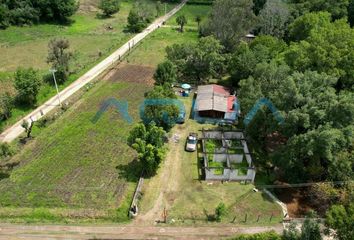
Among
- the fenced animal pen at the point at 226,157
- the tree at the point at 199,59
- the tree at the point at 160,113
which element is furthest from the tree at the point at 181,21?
the fenced animal pen at the point at 226,157

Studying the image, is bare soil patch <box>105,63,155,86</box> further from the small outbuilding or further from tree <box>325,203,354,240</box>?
tree <box>325,203,354,240</box>

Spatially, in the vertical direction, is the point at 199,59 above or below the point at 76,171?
above

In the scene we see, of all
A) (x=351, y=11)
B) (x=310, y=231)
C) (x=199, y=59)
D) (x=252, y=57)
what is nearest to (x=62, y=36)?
(x=199, y=59)

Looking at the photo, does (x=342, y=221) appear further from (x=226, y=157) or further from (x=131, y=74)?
(x=131, y=74)

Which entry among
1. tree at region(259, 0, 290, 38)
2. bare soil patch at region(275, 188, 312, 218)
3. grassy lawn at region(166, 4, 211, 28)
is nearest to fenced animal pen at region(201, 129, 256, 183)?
bare soil patch at region(275, 188, 312, 218)

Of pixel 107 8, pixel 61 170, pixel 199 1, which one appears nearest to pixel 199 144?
pixel 61 170

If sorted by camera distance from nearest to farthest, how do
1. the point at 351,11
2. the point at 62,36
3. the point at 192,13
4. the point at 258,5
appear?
1. the point at 351,11
2. the point at 62,36
3. the point at 258,5
4. the point at 192,13

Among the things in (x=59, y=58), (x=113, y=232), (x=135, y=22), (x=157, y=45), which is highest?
(x=59, y=58)
